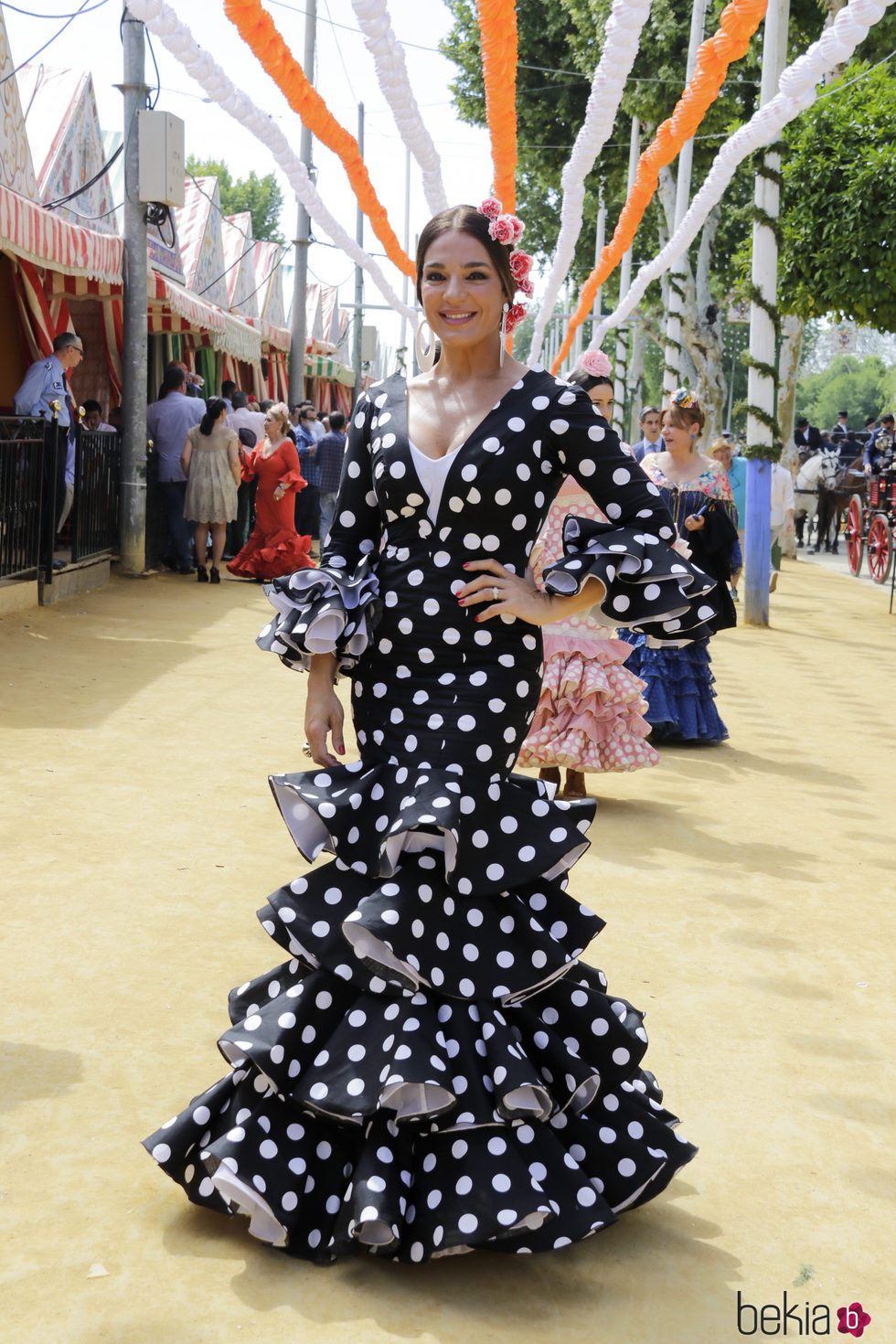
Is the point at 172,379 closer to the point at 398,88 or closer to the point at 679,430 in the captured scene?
the point at 398,88

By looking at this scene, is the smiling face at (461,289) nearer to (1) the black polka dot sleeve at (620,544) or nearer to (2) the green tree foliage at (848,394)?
(1) the black polka dot sleeve at (620,544)

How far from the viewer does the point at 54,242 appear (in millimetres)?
11375

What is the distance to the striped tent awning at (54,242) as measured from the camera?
33.9 ft

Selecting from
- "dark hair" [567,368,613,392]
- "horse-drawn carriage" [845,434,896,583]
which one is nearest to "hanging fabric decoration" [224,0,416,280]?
"dark hair" [567,368,613,392]

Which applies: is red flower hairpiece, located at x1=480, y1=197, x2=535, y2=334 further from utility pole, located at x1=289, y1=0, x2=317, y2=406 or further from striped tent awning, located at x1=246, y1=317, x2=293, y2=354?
utility pole, located at x1=289, y1=0, x2=317, y2=406

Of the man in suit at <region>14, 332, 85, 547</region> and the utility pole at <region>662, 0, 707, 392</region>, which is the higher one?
the utility pole at <region>662, 0, 707, 392</region>

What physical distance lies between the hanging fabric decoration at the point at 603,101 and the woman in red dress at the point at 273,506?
343cm

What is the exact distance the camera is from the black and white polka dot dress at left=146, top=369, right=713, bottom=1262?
264 centimetres

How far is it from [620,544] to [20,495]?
8.95 m

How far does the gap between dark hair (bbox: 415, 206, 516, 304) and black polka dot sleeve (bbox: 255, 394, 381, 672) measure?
332 millimetres

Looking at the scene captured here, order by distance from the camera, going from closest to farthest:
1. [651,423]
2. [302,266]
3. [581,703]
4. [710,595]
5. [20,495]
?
1. [581,703]
2. [710,595]
3. [20,495]
4. [651,423]
5. [302,266]

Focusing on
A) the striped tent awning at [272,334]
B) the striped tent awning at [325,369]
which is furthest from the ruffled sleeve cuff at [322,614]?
the striped tent awning at [325,369]
